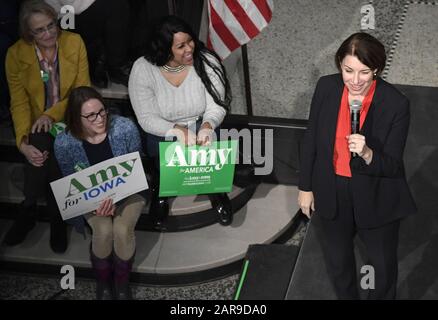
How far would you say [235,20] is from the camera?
454 cm

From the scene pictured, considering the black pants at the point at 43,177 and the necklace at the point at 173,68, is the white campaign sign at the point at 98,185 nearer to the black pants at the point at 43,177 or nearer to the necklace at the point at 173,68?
the black pants at the point at 43,177

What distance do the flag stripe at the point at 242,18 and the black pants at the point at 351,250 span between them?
4.82 ft

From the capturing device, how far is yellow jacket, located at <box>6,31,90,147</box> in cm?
442

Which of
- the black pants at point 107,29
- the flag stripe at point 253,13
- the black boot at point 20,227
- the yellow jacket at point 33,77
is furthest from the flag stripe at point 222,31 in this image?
the black boot at point 20,227

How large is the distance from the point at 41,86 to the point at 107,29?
0.70m

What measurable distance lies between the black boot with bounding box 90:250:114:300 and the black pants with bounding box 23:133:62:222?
18.4 inches

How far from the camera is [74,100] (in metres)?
4.08

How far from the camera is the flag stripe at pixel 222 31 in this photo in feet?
14.8

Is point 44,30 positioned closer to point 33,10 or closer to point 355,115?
point 33,10

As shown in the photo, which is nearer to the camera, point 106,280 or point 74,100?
point 74,100
